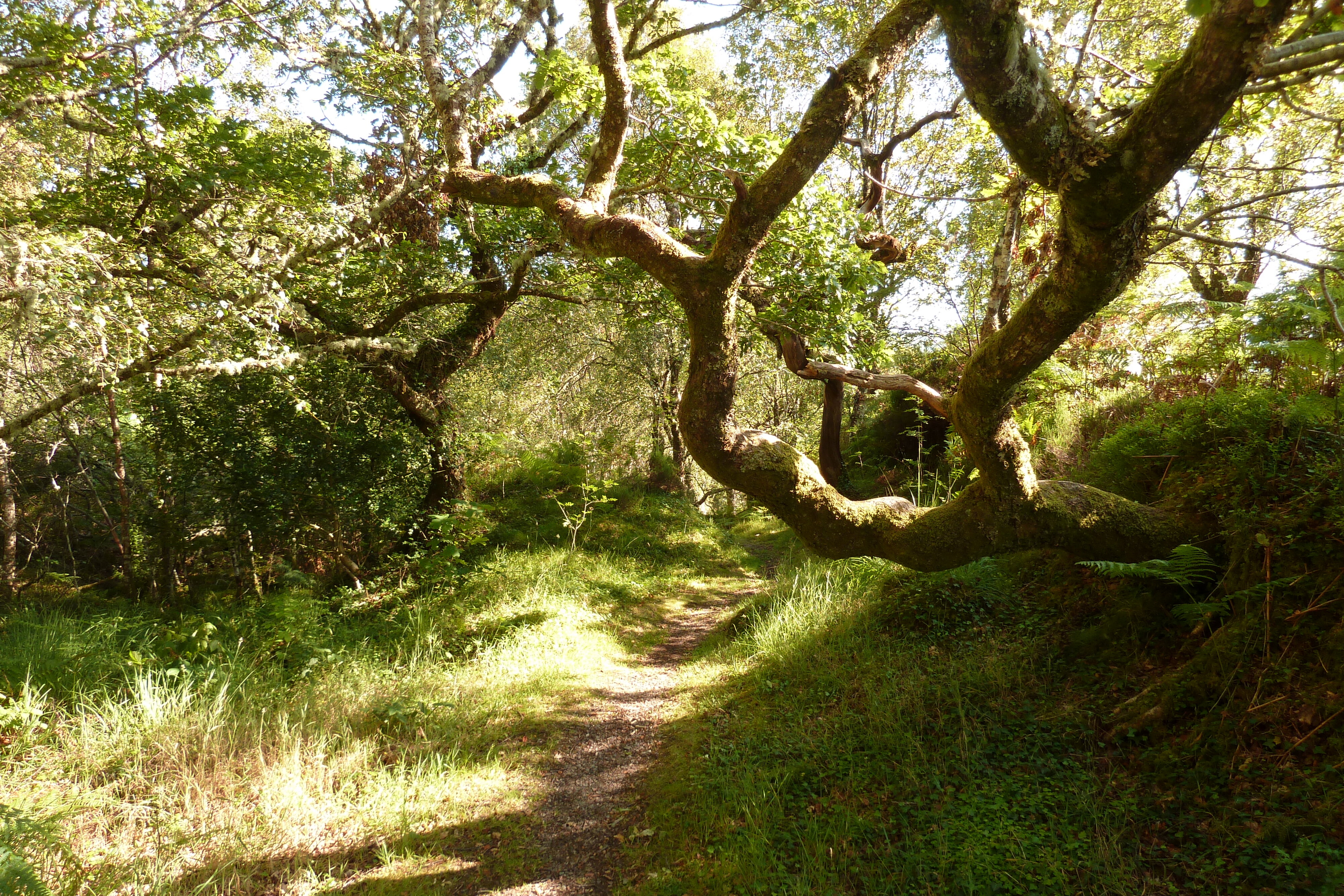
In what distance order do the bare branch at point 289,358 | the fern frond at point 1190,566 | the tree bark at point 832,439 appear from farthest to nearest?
the tree bark at point 832,439, the bare branch at point 289,358, the fern frond at point 1190,566

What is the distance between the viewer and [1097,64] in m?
5.74

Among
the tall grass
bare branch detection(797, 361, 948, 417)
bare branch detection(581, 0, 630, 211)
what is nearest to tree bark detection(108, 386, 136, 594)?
the tall grass

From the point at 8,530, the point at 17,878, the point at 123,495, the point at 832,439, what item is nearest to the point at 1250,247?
the point at 17,878

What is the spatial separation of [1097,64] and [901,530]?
5430 mm

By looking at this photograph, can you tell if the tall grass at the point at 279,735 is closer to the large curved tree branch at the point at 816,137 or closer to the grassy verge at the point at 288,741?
the grassy verge at the point at 288,741

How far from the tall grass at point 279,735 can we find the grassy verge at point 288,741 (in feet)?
0.05

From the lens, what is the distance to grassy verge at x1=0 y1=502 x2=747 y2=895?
3.36m

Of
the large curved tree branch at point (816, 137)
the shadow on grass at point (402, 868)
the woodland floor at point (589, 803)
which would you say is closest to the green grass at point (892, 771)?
the woodland floor at point (589, 803)

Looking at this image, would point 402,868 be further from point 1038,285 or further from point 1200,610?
point 1038,285

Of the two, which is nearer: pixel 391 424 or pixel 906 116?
pixel 391 424

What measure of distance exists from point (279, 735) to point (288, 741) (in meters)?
0.14

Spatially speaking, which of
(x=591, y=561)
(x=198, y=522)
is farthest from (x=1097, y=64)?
(x=198, y=522)

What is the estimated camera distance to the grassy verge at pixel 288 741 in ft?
11.0

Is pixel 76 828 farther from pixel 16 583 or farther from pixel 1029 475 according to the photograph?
pixel 16 583
